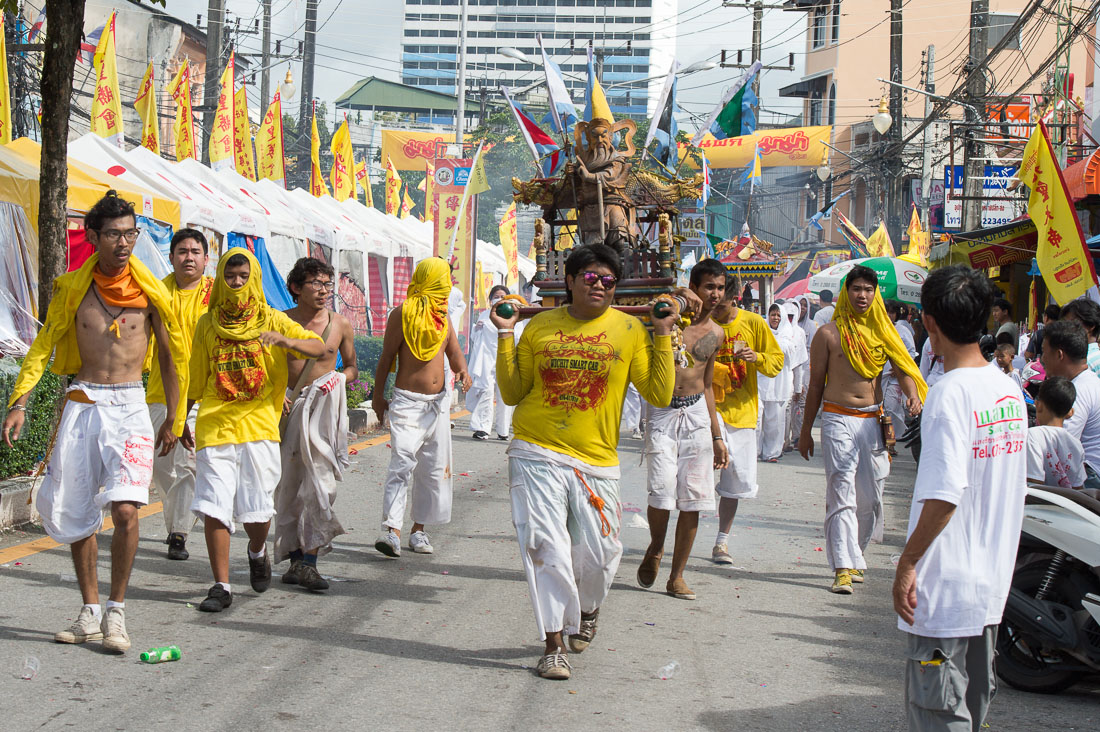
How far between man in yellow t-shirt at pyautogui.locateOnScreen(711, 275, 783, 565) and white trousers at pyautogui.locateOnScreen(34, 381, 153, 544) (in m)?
3.94

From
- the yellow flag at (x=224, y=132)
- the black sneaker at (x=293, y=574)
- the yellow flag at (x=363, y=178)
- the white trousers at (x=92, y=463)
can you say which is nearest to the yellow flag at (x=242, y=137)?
the yellow flag at (x=224, y=132)

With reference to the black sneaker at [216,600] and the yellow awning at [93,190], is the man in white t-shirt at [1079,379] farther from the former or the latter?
the yellow awning at [93,190]

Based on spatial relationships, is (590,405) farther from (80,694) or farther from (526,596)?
(80,694)

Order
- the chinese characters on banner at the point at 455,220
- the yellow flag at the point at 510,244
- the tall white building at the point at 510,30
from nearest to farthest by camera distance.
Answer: the chinese characters on banner at the point at 455,220 < the yellow flag at the point at 510,244 < the tall white building at the point at 510,30

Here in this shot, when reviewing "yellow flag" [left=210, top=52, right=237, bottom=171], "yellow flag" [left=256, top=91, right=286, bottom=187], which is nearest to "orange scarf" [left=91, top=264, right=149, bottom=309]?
"yellow flag" [left=210, top=52, right=237, bottom=171]

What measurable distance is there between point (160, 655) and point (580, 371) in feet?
7.48

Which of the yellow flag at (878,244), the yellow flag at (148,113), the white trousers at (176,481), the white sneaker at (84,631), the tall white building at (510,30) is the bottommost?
the white sneaker at (84,631)

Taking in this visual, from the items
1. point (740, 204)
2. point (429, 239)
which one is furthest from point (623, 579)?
point (740, 204)

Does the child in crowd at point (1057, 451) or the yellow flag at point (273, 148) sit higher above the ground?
the yellow flag at point (273, 148)

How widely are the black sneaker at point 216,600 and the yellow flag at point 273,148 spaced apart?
63.6 feet

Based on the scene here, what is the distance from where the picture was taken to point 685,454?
23.9ft

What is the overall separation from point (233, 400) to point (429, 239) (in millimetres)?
20296

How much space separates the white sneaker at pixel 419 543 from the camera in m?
8.17

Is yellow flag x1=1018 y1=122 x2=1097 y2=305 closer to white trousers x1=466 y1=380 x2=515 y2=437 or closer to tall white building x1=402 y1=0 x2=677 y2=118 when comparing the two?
white trousers x1=466 y1=380 x2=515 y2=437
